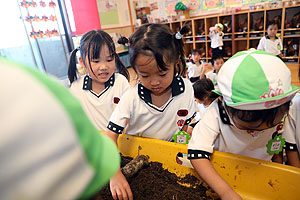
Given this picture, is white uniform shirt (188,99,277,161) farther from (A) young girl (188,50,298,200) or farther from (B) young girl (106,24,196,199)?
(B) young girl (106,24,196,199)

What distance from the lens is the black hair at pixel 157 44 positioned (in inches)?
33.0

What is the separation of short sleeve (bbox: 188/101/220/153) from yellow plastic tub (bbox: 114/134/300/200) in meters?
0.05

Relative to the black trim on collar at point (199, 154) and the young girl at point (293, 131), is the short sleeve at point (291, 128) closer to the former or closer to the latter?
the young girl at point (293, 131)

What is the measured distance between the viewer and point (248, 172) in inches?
26.9

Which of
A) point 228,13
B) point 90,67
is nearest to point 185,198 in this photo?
point 90,67

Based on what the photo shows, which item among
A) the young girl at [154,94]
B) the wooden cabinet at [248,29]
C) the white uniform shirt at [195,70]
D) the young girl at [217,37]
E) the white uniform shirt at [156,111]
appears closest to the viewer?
the young girl at [154,94]

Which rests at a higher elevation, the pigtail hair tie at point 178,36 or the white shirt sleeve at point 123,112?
the pigtail hair tie at point 178,36

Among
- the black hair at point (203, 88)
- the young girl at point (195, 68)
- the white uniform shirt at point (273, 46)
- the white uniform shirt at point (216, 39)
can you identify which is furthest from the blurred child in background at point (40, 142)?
the white uniform shirt at point (216, 39)

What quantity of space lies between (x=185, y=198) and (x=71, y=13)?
14.2ft

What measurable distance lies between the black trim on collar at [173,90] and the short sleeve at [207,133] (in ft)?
0.89

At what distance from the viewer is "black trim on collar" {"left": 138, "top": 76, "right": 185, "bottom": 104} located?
962 millimetres

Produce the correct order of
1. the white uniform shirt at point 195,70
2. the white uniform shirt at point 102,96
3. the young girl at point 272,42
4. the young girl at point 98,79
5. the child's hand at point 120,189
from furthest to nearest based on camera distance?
1. the young girl at point 272,42
2. the white uniform shirt at point 195,70
3. the white uniform shirt at point 102,96
4. the young girl at point 98,79
5. the child's hand at point 120,189

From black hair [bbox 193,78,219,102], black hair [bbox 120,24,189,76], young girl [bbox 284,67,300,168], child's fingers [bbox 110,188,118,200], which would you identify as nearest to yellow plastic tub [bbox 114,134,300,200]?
young girl [bbox 284,67,300,168]

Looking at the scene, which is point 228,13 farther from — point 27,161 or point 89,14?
point 27,161
